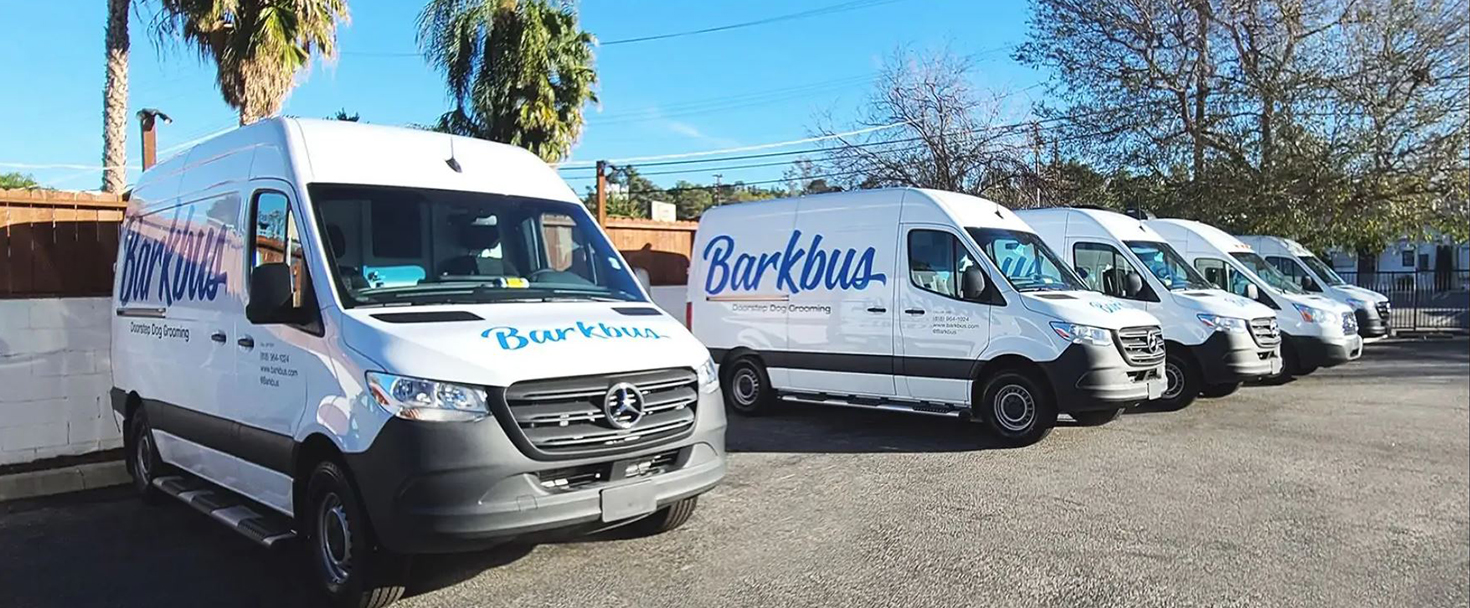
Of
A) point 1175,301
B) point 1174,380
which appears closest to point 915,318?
point 1174,380

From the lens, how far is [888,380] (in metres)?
10.2

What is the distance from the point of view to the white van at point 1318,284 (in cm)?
1673

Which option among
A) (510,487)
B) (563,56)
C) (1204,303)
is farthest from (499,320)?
(563,56)

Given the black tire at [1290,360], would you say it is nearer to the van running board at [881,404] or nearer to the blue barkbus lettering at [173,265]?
the van running board at [881,404]

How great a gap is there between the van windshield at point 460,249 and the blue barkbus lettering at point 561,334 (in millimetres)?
562

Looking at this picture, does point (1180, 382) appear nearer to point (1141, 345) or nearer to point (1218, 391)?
point (1218, 391)

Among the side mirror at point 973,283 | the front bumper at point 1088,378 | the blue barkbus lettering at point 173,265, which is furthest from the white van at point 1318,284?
the blue barkbus lettering at point 173,265

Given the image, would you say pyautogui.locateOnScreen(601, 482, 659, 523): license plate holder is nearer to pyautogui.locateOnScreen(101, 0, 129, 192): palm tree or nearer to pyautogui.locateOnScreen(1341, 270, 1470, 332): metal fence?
pyautogui.locateOnScreen(101, 0, 129, 192): palm tree

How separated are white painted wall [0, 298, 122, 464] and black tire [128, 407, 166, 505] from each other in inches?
40.5

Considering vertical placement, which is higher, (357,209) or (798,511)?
(357,209)

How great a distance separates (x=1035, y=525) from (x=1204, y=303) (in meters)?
6.75

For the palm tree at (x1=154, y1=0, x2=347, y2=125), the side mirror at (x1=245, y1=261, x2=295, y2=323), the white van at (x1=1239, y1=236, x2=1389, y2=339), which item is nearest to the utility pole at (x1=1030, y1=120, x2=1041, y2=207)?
the white van at (x1=1239, y1=236, x2=1389, y2=339)

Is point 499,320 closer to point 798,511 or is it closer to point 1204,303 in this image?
point 798,511

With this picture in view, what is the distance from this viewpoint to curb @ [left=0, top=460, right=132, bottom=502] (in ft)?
24.4
